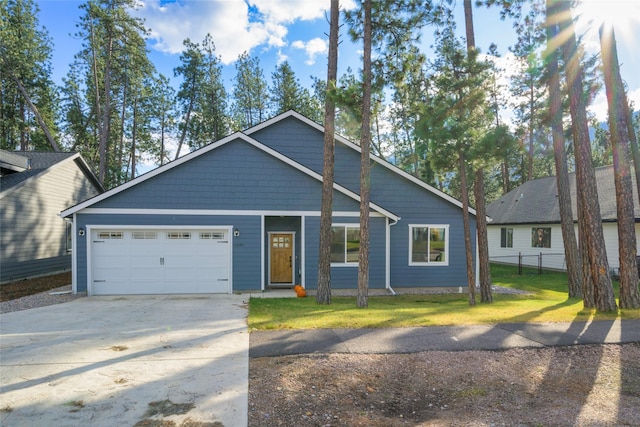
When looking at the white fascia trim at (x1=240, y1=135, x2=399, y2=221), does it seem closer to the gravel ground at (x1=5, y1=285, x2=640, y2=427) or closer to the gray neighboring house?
the gravel ground at (x1=5, y1=285, x2=640, y2=427)

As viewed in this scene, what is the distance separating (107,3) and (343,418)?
95.3ft

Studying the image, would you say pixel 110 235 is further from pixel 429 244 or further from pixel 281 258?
pixel 429 244

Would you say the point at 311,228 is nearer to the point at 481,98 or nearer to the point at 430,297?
the point at 430,297

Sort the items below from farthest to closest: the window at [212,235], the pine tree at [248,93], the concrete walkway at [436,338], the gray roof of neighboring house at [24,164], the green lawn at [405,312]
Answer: the pine tree at [248,93]
the gray roof of neighboring house at [24,164]
the window at [212,235]
the green lawn at [405,312]
the concrete walkway at [436,338]

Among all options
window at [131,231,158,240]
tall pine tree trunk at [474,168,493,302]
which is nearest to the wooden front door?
window at [131,231,158,240]

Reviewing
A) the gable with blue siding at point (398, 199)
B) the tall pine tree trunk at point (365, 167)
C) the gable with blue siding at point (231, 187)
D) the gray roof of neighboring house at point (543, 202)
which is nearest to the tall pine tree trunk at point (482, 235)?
the gable with blue siding at point (398, 199)

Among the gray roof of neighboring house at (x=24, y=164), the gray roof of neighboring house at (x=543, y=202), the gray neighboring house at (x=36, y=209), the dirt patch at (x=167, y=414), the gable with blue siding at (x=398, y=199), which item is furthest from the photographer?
the gray roof of neighboring house at (x=543, y=202)

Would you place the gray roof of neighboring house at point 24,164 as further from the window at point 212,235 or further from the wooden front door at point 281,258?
the wooden front door at point 281,258

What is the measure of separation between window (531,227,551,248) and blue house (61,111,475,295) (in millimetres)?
10337

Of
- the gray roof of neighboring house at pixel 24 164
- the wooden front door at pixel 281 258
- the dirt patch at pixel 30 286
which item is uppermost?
the gray roof of neighboring house at pixel 24 164

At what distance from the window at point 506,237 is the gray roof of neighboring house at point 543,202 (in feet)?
2.13

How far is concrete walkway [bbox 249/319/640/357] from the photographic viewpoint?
5.91 meters

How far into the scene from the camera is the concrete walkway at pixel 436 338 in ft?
19.4

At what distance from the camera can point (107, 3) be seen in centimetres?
2392
